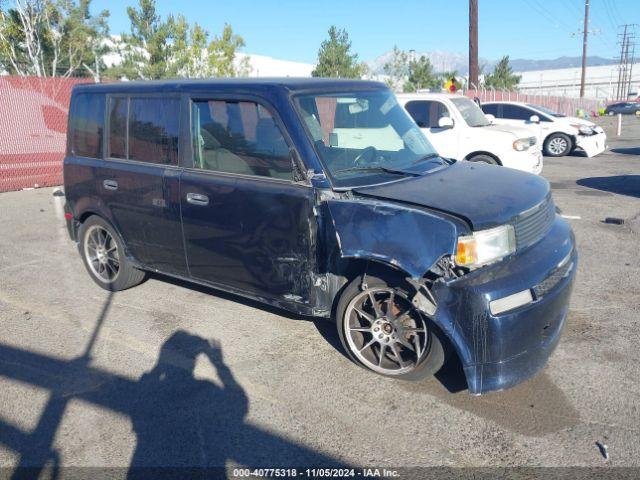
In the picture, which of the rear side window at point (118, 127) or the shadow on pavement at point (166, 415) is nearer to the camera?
the shadow on pavement at point (166, 415)

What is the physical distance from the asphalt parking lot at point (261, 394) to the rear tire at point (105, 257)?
17cm

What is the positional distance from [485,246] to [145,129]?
3127 millimetres

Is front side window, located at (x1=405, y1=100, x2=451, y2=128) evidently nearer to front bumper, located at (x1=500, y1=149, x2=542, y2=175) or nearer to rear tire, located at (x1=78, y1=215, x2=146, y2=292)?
front bumper, located at (x1=500, y1=149, x2=542, y2=175)

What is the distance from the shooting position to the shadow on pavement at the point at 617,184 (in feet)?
35.0

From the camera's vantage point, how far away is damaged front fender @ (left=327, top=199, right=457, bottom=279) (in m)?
3.32

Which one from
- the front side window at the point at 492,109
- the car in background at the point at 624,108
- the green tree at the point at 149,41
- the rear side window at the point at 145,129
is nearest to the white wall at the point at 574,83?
the car in background at the point at 624,108

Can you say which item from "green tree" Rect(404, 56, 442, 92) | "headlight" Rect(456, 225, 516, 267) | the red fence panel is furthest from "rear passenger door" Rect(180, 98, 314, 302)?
"green tree" Rect(404, 56, 442, 92)

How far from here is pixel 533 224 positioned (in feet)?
12.6

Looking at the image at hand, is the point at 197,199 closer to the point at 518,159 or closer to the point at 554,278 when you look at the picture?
the point at 554,278

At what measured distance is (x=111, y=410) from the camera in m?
3.71

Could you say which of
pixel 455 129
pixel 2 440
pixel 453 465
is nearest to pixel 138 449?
pixel 2 440

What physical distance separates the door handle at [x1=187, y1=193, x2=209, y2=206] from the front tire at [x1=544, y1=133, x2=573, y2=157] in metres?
14.8

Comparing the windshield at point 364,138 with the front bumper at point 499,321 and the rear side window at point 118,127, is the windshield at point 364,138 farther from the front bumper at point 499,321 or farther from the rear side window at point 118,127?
the rear side window at point 118,127

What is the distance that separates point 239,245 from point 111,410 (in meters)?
1.45
